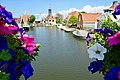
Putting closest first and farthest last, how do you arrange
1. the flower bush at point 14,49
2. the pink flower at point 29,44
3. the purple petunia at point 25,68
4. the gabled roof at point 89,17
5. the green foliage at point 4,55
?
1. the green foliage at point 4,55
2. the flower bush at point 14,49
3. the purple petunia at point 25,68
4. the pink flower at point 29,44
5. the gabled roof at point 89,17

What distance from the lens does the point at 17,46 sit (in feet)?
6.40

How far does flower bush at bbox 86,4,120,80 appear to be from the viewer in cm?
179

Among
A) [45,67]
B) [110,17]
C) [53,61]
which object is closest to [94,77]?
[45,67]

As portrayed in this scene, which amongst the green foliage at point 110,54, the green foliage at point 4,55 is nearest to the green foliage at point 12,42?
the green foliage at point 4,55

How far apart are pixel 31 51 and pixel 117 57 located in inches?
27.1

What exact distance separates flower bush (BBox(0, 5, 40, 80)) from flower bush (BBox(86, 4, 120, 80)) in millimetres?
498

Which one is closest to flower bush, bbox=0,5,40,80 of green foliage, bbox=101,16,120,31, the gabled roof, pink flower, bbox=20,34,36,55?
pink flower, bbox=20,34,36,55

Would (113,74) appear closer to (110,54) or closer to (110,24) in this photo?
(110,54)

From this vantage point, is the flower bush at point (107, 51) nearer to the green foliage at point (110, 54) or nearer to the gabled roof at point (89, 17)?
the green foliage at point (110, 54)

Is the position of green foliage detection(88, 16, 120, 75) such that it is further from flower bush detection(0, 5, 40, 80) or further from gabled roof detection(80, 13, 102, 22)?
gabled roof detection(80, 13, 102, 22)

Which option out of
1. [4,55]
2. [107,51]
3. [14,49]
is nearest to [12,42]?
[14,49]

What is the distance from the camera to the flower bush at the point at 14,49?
1.71 metres

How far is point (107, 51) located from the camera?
2.02 metres

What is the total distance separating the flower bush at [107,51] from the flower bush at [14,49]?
50 cm
